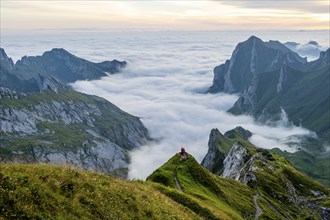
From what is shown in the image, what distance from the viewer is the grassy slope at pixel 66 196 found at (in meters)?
23.4

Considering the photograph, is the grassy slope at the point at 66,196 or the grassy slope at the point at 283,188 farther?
the grassy slope at the point at 283,188

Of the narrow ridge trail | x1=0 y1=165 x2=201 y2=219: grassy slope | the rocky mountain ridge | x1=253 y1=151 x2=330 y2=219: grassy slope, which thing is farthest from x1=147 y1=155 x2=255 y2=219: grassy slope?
x1=0 y1=165 x2=201 y2=219: grassy slope

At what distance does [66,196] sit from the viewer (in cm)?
2738

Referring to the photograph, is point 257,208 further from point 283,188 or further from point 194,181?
point 283,188

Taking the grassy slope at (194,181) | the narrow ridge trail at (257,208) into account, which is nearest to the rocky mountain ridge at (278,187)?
the narrow ridge trail at (257,208)

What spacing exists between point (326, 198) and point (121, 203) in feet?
459

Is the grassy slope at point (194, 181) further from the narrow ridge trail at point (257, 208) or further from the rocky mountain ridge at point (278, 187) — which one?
the rocky mountain ridge at point (278, 187)

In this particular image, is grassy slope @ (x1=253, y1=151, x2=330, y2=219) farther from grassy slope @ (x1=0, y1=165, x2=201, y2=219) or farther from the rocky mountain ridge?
grassy slope @ (x1=0, y1=165, x2=201, y2=219)

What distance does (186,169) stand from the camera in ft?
269

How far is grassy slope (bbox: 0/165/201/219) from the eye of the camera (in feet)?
76.9

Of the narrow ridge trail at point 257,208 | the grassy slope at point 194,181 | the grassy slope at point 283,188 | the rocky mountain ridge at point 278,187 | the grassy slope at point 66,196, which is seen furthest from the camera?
the grassy slope at point 283,188

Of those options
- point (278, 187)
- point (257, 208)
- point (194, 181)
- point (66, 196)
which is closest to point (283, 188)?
point (278, 187)

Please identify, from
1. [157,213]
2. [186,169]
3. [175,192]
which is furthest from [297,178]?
[157,213]

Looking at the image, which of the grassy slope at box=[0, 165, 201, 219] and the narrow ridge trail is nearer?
the grassy slope at box=[0, 165, 201, 219]
